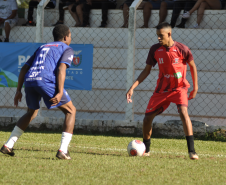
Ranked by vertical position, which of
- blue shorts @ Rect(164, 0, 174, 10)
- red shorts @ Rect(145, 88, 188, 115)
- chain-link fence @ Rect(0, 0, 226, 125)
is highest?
blue shorts @ Rect(164, 0, 174, 10)

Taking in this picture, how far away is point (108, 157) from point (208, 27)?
220 inches

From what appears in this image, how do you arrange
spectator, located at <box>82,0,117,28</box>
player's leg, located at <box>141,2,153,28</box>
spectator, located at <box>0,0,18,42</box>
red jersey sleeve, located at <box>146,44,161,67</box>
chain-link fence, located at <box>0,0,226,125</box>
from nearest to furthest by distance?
red jersey sleeve, located at <box>146,44,161,67</box>
chain-link fence, located at <box>0,0,226,125</box>
player's leg, located at <box>141,2,153,28</box>
spectator, located at <box>82,0,117,28</box>
spectator, located at <box>0,0,18,42</box>

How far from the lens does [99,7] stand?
10172mm

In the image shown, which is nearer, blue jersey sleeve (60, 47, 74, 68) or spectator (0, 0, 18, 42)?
blue jersey sleeve (60, 47, 74, 68)

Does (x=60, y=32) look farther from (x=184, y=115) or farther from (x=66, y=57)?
(x=184, y=115)

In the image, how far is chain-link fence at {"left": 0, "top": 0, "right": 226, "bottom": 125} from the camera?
8.78m

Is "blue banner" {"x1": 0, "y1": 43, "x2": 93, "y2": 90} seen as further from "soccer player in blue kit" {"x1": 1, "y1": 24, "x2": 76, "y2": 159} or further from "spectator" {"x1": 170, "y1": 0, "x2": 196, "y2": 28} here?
"soccer player in blue kit" {"x1": 1, "y1": 24, "x2": 76, "y2": 159}

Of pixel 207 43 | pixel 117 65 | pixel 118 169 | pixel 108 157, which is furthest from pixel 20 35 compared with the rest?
pixel 118 169

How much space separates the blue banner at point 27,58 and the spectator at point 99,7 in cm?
193

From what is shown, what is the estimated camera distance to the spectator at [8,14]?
32.1 feet

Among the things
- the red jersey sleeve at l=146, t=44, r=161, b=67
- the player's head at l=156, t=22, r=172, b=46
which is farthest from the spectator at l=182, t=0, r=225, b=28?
the player's head at l=156, t=22, r=172, b=46

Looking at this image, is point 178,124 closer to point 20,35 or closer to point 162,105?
point 162,105

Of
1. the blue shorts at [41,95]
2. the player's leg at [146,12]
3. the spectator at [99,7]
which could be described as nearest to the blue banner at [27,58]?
the spectator at [99,7]

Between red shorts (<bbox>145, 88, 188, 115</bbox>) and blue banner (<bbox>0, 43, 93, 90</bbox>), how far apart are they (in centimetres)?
304
